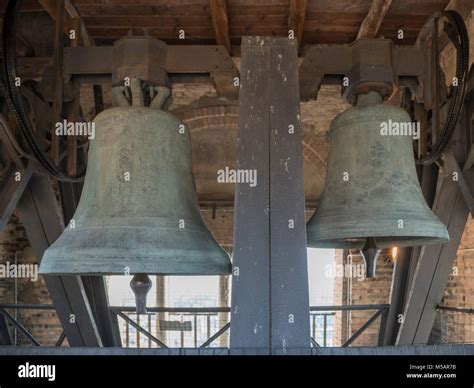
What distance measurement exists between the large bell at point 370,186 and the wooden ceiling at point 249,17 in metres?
2.51

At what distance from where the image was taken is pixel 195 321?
6.98 meters

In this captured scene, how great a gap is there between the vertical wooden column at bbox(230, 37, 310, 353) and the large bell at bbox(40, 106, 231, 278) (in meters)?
0.21

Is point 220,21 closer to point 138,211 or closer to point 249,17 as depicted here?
point 249,17

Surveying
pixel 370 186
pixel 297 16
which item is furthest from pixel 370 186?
pixel 297 16

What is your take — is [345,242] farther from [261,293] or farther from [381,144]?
[261,293]

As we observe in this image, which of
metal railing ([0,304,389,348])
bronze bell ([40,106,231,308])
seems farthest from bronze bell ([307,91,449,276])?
metal railing ([0,304,389,348])

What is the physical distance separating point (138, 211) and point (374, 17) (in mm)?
3707

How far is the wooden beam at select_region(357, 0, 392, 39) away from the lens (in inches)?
183

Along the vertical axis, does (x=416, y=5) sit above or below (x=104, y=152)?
above

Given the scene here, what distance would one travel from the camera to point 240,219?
205 cm

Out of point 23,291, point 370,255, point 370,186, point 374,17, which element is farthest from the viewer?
point 23,291
